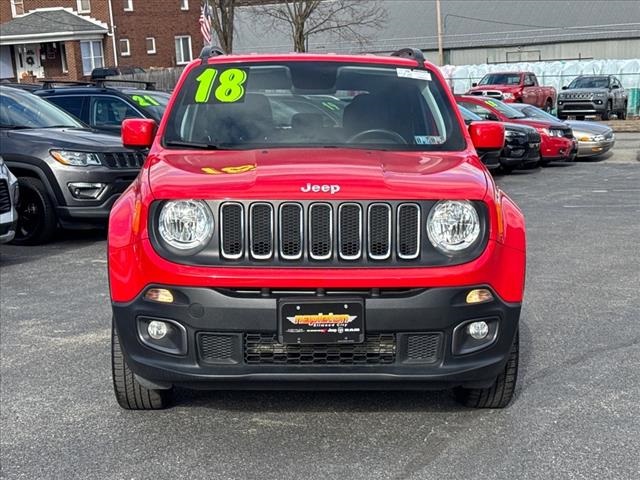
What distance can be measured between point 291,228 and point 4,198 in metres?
5.60

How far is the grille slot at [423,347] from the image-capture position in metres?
3.97

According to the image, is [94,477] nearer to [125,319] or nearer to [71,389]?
[125,319]

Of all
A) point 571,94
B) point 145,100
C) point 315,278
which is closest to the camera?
point 315,278

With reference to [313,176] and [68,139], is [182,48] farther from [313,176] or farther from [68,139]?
[313,176]

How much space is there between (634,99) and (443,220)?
35013 mm

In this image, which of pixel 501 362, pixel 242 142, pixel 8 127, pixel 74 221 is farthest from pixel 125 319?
pixel 8 127

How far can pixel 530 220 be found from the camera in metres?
11.5

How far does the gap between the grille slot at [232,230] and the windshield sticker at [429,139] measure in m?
1.48

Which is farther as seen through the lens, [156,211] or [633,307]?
[633,307]

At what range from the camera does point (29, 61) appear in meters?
48.2

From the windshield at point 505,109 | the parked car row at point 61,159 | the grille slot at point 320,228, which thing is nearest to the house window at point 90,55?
the windshield at point 505,109

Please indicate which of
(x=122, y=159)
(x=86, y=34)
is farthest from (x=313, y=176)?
(x=86, y=34)

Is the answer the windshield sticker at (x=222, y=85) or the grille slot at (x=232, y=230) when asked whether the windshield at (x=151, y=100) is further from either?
the grille slot at (x=232, y=230)

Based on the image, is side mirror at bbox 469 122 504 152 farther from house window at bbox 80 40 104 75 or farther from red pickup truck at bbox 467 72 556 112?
house window at bbox 80 40 104 75
